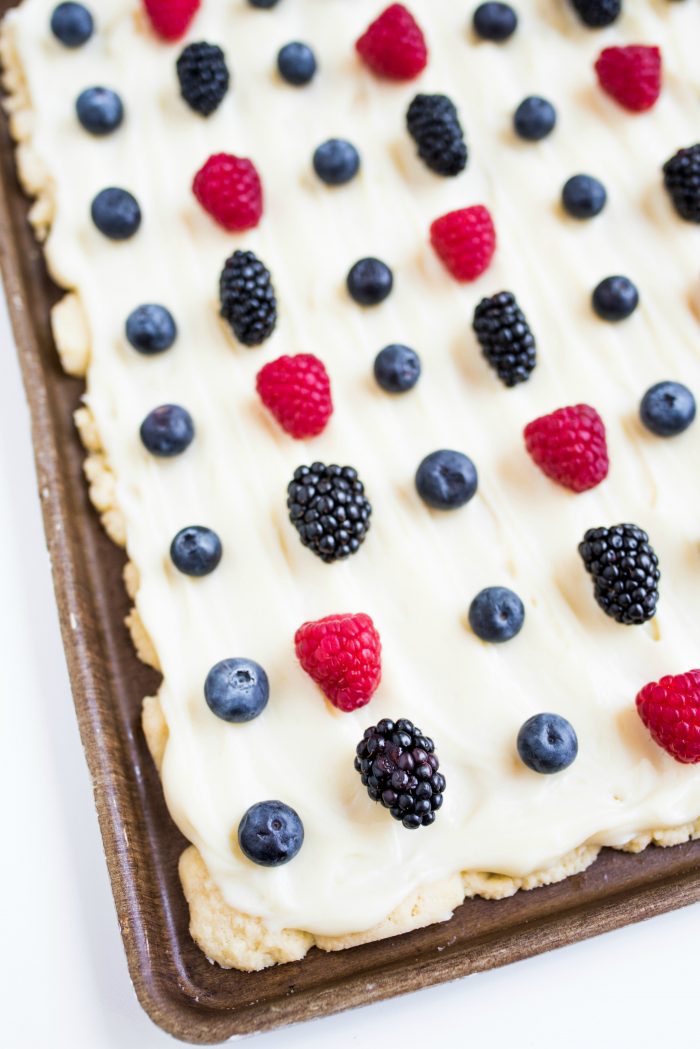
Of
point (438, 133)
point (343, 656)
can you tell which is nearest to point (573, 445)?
point (343, 656)

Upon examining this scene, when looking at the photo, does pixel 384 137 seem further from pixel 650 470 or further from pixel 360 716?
pixel 360 716

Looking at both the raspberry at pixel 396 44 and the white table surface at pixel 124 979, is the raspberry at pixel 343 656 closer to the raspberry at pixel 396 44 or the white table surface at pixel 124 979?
the white table surface at pixel 124 979

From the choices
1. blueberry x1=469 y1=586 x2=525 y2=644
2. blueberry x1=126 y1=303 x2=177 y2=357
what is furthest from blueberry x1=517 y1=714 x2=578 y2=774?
blueberry x1=126 y1=303 x2=177 y2=357

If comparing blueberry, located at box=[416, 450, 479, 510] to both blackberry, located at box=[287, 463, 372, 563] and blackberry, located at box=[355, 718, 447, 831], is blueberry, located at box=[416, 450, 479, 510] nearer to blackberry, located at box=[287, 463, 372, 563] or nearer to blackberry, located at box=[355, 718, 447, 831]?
blackberry, located at box=[287, 463, 372, 563]

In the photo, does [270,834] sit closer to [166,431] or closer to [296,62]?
[166,431]

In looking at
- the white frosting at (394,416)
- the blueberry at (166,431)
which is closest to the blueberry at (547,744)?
the white frosting at (394,416)

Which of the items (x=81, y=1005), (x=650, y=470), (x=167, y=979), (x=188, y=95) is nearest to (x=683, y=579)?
(x=650, y=470)
